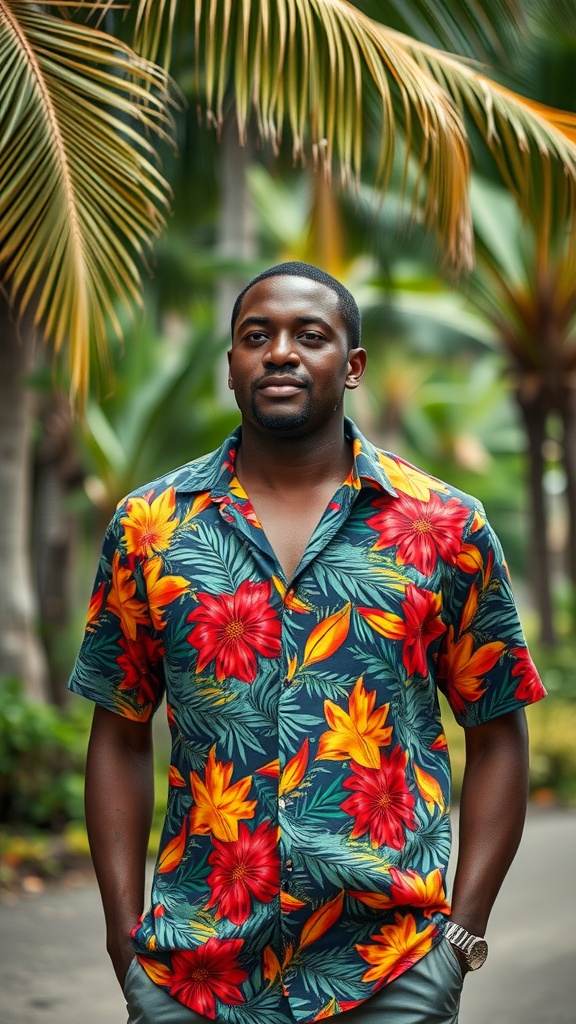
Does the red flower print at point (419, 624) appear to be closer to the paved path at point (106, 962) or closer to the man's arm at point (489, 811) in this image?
the man's arm at point (489, 811)

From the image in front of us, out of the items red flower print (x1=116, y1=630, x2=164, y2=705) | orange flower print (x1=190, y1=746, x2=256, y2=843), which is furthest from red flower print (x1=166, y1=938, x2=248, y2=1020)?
red flower print (x1=116, y1=630, x2=164, y2=705)

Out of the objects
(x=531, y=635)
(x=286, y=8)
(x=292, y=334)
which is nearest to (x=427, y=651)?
(x=292, y=334)

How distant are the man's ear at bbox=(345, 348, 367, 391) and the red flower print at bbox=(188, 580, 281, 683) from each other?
0.52 m

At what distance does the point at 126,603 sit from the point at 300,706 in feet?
1.38

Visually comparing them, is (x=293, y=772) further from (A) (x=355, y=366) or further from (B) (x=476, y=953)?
(A) (x=355, y=366)

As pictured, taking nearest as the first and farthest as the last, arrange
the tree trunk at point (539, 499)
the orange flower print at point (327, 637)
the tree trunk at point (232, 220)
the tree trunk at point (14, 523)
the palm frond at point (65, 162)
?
1. the orange flower print at point (327, 637)
2. the palm frond at point (65, 162)
3. the tree trunk at point (14, 523)
4. the tree trunk at point (232, 220)
5. the tree trunk at point (539, 499)

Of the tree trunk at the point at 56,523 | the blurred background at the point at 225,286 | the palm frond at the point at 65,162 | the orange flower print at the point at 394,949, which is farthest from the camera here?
the tree trunk at the point at 56,523

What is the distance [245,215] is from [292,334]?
10059mm

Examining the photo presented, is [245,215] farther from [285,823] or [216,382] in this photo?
[285,823]

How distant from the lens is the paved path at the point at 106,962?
18.4 ft

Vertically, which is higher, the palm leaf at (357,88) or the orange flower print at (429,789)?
the palm leaf at (357,88)

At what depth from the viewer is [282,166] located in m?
12.5

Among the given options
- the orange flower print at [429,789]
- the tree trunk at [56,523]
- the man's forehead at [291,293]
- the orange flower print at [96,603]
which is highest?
the man's forehead at [291,293]

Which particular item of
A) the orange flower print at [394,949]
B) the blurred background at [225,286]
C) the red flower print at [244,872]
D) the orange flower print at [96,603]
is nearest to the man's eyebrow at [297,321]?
the orange flower print at [96,603]
